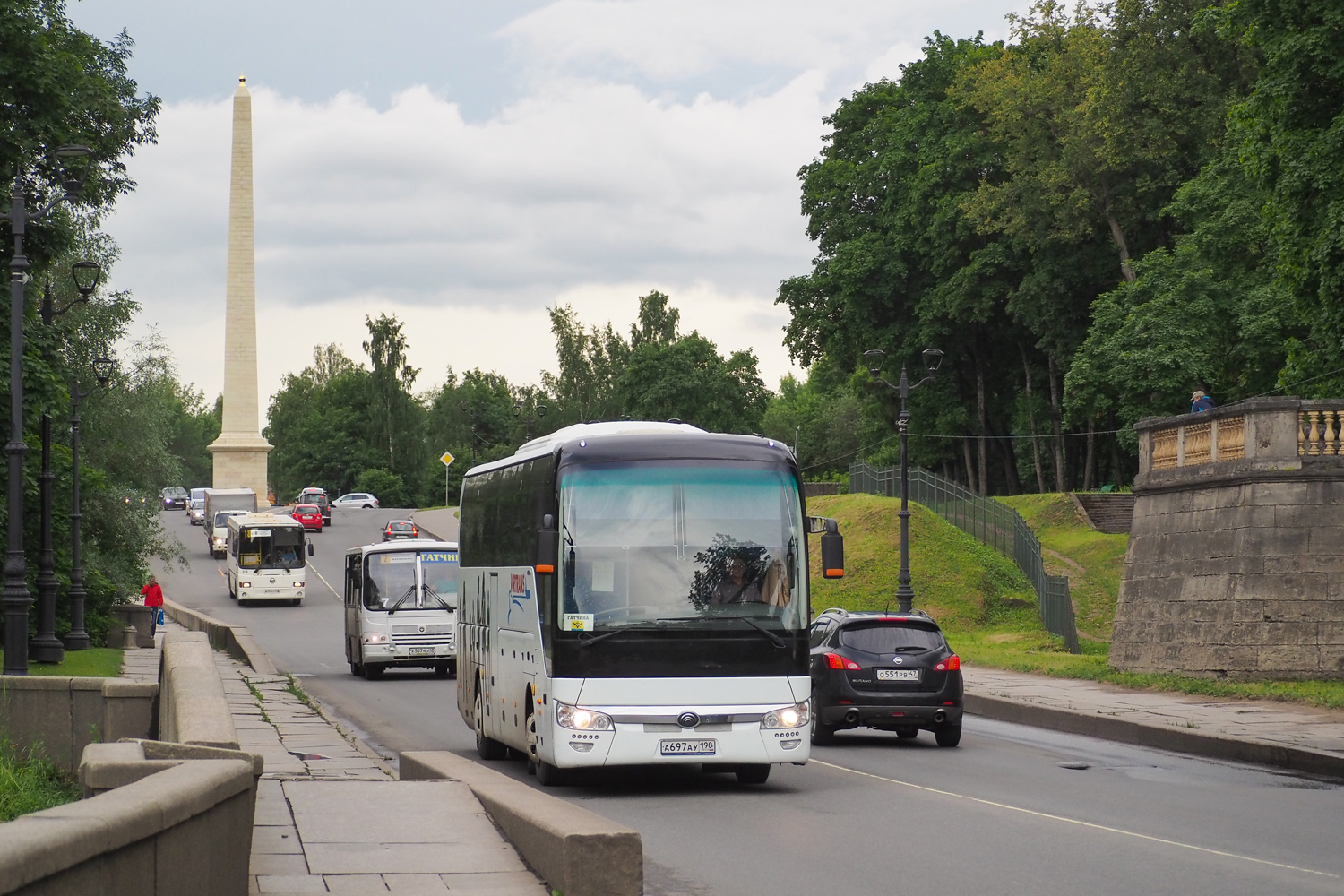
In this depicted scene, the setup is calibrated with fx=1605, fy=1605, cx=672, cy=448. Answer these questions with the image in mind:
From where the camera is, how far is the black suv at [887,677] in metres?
18.5

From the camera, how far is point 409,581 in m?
30.9

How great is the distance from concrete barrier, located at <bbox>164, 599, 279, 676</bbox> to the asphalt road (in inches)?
484

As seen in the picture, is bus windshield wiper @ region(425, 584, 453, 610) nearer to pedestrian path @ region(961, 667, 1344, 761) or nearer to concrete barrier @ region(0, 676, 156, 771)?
pedestrian path @ region(961, 667, 1344, 761)

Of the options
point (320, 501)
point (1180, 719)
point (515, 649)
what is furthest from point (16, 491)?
point (320, 501)

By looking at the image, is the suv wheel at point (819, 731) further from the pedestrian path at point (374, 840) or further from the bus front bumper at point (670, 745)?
the pedestrian path at point (374, 840)

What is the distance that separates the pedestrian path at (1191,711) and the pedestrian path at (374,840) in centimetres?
989

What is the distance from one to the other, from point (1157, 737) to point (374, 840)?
12.5 meters

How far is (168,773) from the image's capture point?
649cm

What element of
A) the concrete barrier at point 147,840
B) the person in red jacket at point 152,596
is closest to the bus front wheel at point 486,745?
the concrete barrier at point 147,840

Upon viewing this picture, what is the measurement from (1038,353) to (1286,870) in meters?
54.6

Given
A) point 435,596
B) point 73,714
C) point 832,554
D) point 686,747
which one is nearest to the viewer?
point 686,747

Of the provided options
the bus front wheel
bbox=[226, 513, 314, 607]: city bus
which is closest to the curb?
the bus front wheel

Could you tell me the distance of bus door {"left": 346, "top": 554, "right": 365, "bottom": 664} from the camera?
1228 inches

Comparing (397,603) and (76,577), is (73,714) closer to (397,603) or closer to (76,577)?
(397,603)
